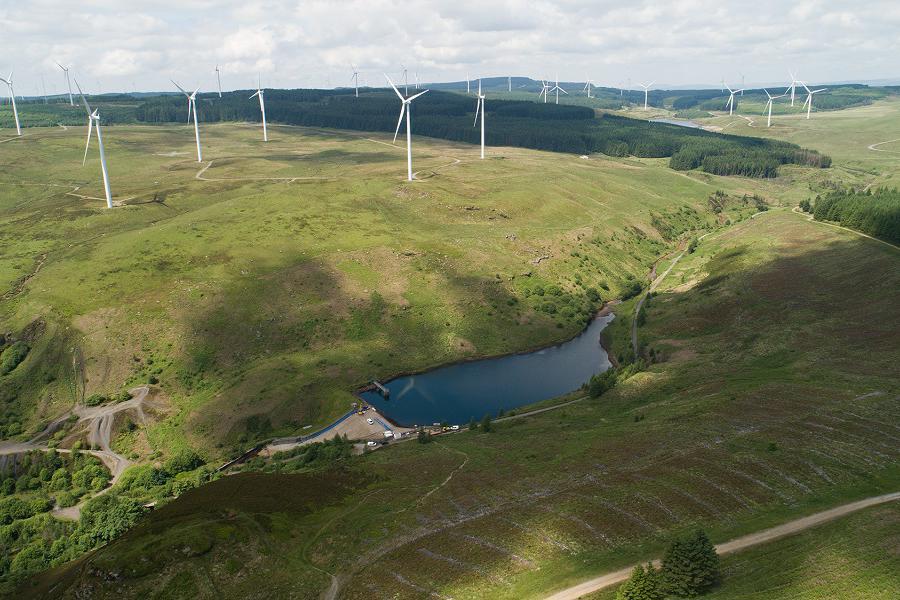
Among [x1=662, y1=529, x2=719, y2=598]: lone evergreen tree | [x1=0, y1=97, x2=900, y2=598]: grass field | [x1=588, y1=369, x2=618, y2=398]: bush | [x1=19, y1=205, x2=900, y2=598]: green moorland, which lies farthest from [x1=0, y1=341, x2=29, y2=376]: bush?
[x1=662, y1=529, x2=719, y2=598]: lone evergreen tree

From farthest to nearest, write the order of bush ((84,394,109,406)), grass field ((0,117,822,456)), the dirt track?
grass field ((0,117,822,456))
bush ((84,394,109,406))
the dirt track

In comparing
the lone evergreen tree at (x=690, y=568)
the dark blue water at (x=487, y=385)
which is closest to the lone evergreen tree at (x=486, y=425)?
the dark blue water at (x=487, y=385)

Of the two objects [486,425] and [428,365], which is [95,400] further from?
[486,425]

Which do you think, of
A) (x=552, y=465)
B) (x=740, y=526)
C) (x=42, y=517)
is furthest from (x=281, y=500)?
(x=740, y=526)

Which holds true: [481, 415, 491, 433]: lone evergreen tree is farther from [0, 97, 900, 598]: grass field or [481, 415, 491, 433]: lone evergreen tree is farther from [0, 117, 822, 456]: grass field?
[0, 117, 822, 456]: grass field

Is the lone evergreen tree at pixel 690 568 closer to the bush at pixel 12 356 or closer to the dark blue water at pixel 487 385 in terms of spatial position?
the dark blue water at pixel 487 385

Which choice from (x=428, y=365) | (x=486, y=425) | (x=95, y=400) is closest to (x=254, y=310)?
(x=95, y=400)
